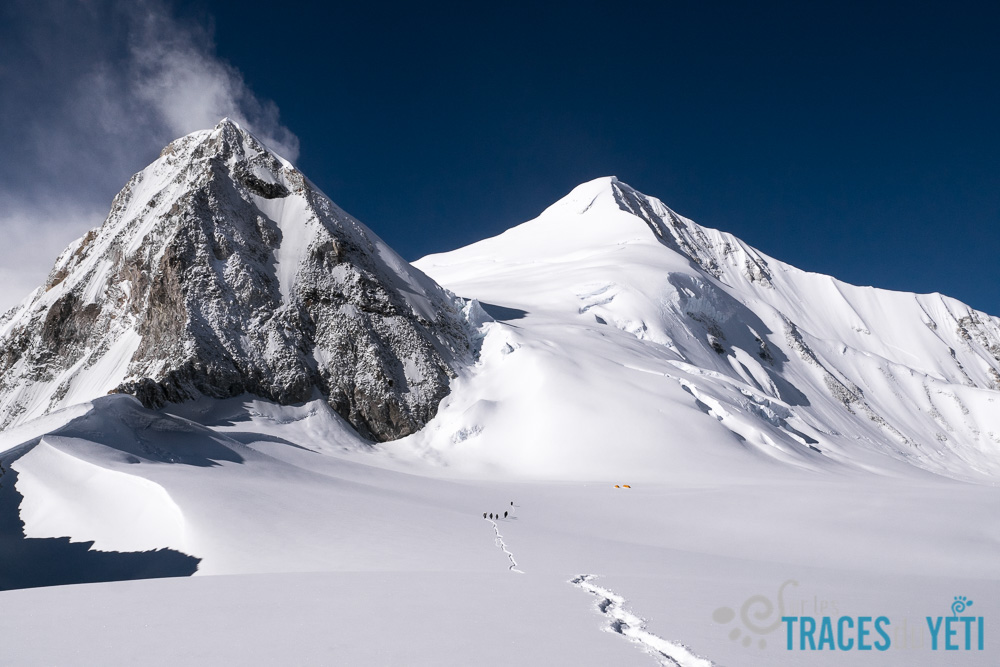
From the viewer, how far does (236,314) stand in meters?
32.7

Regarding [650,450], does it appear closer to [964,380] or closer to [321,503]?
[321,503]

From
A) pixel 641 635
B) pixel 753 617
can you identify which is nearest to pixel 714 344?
pixel 753 617

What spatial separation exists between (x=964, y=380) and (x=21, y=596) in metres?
121

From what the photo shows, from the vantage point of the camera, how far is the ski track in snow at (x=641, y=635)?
5435 millimetres

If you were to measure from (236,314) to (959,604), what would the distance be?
110 ft

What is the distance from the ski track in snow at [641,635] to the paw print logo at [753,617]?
0.77 metres

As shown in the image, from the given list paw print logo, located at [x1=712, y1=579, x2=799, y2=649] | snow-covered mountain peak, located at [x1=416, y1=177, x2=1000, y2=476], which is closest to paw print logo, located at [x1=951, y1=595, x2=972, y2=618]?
paw print logo, located at [x1=712, y1=579, x2=799, y2=649]

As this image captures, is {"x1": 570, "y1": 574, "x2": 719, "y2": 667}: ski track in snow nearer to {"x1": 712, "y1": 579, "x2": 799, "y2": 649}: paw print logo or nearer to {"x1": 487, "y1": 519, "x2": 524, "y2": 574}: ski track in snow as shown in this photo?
{"x1": 712, "y1": 579, "x2": 799, "y2": 649}: paw print logo

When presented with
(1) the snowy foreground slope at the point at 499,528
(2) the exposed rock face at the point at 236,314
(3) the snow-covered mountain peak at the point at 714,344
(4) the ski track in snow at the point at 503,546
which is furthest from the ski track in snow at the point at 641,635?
(2) the exposed rock face at the point at 236,314

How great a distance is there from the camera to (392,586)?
823cm

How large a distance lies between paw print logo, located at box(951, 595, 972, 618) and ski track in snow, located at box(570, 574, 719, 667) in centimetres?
424

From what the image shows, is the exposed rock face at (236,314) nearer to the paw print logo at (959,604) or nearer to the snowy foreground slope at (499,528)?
the snowy foreground slope at (499,528)

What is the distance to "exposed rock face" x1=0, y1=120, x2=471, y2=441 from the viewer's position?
104 ft

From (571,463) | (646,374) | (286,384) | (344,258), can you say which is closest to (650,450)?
(571,463)
